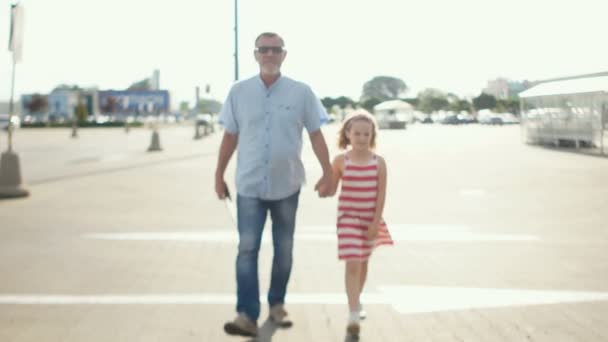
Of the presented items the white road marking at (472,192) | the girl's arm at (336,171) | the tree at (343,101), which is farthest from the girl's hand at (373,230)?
the tree at (343,101)

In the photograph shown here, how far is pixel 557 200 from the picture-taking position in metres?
12.4

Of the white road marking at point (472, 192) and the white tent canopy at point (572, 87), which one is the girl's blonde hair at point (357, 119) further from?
the white tent canopy at point (572, 87)

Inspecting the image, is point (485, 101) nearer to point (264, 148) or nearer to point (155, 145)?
point (155, 145)

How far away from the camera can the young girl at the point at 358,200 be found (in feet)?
15.3

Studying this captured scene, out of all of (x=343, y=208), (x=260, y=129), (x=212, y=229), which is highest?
(x=260, y=129)

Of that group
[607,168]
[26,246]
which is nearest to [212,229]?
[26,246]

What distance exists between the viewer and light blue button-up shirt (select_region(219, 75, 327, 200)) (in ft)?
15.5

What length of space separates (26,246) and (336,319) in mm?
4389

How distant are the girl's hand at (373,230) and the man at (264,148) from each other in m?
0.36

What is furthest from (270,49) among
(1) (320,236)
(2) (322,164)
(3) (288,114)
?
(1) (320,236)

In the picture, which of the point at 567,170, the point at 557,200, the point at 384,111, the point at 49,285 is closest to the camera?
the point at 49,285

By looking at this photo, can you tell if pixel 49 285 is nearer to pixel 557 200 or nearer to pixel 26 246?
pixel 26 246

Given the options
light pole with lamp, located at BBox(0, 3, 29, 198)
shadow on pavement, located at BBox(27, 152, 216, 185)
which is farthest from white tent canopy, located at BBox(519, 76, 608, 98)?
light pole with lamp, located at BBox(0, 3, 29, 198)

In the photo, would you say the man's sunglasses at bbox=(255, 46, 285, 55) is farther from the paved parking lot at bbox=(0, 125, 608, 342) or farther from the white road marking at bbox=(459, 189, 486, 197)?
the white road marking at bbox=(459, 189, 486, 197)
